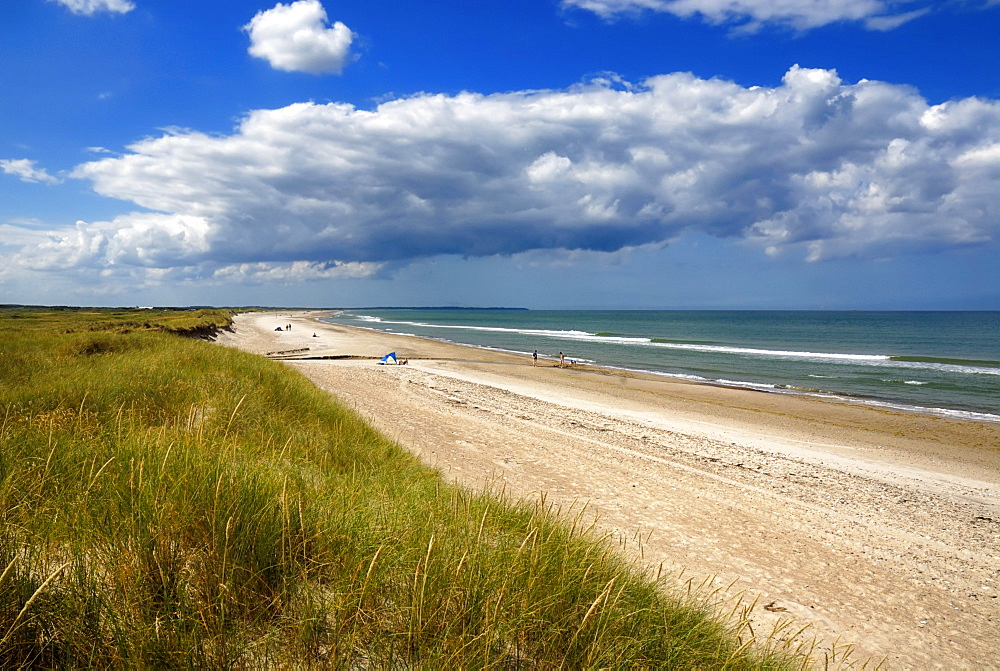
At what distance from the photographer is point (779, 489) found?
1034cm

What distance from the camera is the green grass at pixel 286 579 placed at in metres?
2.22

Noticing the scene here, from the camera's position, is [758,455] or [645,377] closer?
[758,455]

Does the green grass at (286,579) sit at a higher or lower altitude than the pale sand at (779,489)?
higher

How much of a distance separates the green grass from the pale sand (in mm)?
806

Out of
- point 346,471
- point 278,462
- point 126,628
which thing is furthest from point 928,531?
point 126,628

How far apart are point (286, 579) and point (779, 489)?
10414 millimetres

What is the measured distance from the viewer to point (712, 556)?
695cm

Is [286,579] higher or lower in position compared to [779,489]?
higher

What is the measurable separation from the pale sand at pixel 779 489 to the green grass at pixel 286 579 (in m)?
0.81

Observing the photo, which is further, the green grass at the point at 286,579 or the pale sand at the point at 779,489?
the pale sand at the point at 779,489

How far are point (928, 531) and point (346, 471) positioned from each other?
382 inches

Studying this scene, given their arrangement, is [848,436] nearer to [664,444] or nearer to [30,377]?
[664,444]

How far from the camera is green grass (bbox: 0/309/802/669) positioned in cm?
222

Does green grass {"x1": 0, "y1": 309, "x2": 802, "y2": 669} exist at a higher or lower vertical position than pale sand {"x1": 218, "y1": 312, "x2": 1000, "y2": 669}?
higher
